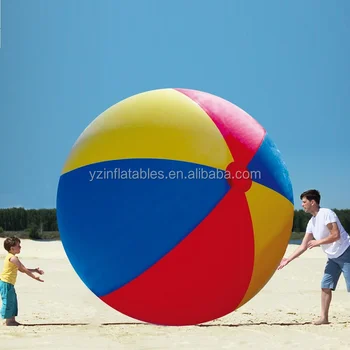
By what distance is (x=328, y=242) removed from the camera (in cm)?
596

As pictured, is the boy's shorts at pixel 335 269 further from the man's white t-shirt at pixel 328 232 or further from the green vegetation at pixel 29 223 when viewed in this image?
the green vegetation at pixel 29 223

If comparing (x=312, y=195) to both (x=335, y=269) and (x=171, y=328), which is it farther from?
(x=171, y=328)

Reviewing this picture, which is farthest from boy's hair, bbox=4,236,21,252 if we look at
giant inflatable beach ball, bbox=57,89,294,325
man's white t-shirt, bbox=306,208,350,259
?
man's white t-shirt, bbox=306,208,350,259

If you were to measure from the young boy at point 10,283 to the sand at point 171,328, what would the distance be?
0.65 feet

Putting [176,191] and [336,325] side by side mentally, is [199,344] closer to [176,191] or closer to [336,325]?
[176,191]

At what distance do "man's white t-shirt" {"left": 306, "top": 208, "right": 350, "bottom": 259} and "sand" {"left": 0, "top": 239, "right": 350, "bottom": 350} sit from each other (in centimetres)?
75

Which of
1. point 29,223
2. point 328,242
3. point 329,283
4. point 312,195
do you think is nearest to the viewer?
point 328,242

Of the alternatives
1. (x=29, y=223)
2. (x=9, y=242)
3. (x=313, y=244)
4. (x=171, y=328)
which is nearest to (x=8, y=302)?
(x=9, y=242)

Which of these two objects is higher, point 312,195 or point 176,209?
point 312,195

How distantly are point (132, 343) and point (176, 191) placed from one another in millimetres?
1377

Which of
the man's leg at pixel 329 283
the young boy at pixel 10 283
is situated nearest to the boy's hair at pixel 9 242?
the young boy at pixel 10 283

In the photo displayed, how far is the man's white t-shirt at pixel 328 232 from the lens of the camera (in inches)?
239

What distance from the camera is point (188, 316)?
497cm

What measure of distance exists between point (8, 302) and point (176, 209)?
Answer: 2435mm
